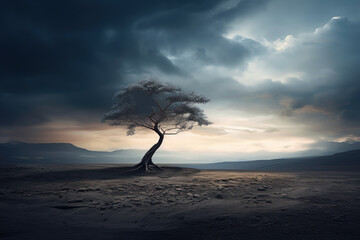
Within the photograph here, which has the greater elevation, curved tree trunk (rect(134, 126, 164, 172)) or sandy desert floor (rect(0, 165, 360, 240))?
curved tree trunk (rect(134, 126, 164, 172))

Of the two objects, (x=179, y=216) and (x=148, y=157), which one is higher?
(x=148, y=157)

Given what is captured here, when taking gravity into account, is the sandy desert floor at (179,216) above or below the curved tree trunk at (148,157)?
below

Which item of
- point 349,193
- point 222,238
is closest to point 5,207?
point 222,238

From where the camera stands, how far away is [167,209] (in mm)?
8586

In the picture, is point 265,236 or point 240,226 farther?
point 240,226

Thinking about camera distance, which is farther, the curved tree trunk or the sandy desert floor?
the curved tree trunk

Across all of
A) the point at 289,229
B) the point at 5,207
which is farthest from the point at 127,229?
the point at 5,207

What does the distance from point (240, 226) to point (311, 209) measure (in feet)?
9.78

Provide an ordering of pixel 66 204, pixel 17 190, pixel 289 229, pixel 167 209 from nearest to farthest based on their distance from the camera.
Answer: pixel 289 229 < pixel 167 209 < pixel 66 204 < pixel 17 190

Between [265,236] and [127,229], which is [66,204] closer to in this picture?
[127,229]

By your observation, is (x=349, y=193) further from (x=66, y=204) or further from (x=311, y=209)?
(x=66, y=204)

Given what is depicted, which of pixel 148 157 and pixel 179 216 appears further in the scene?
pixel 148 157

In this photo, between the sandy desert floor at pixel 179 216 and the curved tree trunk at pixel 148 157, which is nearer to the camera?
the sandy desert floor at pixel 179 216

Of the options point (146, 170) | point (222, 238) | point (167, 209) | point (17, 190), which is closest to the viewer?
point (222, 238)
